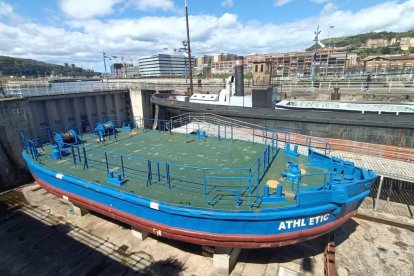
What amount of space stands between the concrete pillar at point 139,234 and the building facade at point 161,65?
94434 millimetres

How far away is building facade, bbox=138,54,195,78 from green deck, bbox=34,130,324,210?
91.2 meters

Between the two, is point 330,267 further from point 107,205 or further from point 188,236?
point 107,205

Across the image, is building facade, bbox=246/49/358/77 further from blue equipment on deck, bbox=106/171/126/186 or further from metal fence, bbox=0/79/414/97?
blue equipment on deck, bbox=106/171/126/186

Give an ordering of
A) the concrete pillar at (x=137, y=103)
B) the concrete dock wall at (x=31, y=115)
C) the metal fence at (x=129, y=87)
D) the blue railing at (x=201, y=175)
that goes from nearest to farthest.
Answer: the blue railing at (x=201, y=175)
the concrete dock wall at (x=31, y=115)
the metal fence at (x=129, y=87)
the concrete pillar at (x=137, y=103)

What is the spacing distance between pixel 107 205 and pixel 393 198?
1011 centimetres

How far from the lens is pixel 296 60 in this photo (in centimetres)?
8975

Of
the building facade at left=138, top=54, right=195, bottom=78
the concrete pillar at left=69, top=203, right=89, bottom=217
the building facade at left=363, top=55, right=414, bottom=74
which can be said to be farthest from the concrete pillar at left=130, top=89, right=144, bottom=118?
the building facade at left=138, top=54, right=195, bottom=78

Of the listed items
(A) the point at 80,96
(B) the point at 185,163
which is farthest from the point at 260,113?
(A) the point at 80,96

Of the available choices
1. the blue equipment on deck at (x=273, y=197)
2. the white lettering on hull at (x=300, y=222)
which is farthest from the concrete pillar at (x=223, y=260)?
the blue equipment on deck at (x=273, y=197)

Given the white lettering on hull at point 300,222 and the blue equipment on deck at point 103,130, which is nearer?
the white lettering on hull at point 300,222

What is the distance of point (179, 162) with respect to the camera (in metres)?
7.00

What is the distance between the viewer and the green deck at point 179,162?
17.8ft

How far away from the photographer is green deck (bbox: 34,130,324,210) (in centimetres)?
543

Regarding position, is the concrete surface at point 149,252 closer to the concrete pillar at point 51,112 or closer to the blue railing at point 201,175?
the blue railing at point 201,175
